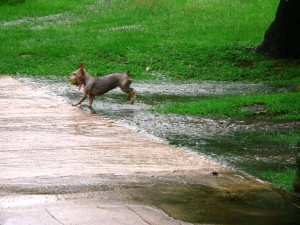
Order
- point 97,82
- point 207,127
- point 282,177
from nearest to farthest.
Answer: point 282,177
point 207,127
point 97,82

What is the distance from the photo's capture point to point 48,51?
18109mm

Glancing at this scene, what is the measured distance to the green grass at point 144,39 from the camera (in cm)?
1661

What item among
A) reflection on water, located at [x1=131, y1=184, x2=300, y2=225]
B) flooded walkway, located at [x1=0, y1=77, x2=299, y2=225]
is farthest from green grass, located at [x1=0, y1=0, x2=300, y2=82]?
reflection on water, located at [x1=131, y1=184, x2=300, y2=225]

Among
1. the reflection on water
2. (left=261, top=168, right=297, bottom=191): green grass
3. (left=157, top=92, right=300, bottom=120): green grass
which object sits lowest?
(left=157, top=92, right=300, bottom=120): green grass

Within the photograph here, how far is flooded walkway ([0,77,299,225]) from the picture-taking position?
6836 millimetres

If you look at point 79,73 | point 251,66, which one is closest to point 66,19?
point 251,66

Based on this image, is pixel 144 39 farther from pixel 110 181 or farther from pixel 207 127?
pixel 110 181

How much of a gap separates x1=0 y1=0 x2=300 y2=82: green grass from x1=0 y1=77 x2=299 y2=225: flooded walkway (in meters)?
5.82

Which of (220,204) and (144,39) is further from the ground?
(220,204)

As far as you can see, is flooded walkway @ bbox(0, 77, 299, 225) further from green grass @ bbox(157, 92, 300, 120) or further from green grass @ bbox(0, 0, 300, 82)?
green grass @ bbox(0, 0, 300, 82)

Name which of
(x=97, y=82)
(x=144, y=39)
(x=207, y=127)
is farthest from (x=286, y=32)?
(x=207, y=127)

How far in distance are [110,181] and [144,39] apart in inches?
465

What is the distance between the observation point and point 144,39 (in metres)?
19.5

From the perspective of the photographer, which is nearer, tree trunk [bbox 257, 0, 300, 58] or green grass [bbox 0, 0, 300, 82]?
green grass [bbox 0, 0, 300, 82]
